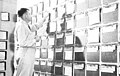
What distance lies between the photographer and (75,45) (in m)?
2.76

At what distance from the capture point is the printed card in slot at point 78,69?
2.61 metres

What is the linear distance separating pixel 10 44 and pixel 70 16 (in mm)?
1984

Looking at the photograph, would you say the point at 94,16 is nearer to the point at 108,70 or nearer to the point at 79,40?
the point at 79,40

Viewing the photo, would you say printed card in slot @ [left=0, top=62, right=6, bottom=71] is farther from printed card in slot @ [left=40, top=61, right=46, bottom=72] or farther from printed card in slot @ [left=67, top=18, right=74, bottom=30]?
printed card in slot @ [left=67, top=18, right=74, bottom=30]

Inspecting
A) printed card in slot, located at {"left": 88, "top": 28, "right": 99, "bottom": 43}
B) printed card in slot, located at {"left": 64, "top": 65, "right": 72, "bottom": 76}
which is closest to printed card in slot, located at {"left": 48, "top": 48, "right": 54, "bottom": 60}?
printed card in slot, located at {"left": 64, "top": 65, "right": 72, "bottom": 76}

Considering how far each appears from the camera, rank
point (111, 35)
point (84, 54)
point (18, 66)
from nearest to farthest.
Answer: point (111, 35)
point (84, 54)
point (18, 66)

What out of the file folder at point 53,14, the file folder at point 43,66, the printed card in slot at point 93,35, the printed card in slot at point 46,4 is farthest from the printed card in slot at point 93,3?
the file folder at point 43,66

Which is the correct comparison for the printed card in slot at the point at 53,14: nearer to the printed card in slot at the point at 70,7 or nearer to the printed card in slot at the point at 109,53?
the printed card in slot at the point at 70,7

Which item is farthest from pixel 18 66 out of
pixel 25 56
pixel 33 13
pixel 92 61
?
pixel 92 61

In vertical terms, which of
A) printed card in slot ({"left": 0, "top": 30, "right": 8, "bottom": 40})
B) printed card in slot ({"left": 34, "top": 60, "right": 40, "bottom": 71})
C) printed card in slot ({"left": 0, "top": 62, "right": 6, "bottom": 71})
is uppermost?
printed card in slot ({"left": 0, "top": 30, "right": 8, "bottom": 40})

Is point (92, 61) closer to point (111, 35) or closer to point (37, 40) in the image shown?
point (111, 35)

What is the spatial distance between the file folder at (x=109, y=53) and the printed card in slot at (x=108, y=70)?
0.06 metres

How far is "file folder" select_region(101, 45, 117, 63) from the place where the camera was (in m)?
2.18

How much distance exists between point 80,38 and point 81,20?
0.73 feet
